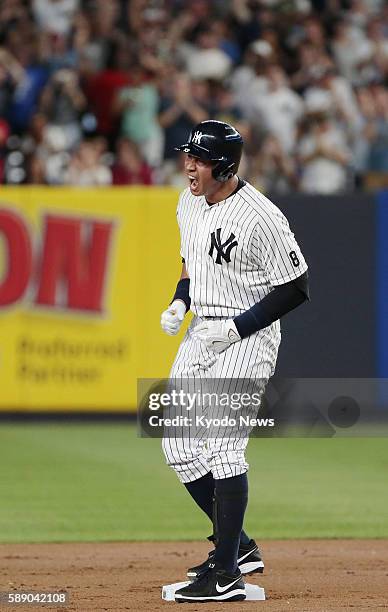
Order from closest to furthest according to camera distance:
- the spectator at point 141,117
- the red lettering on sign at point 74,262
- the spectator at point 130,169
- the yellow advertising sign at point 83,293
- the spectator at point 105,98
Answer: the yellow advertising sign at point 83,293 → the red lettering on sign at point 74,262 → the spectator at point 130,169 → the spectator at point 141,117 → the spectator at point 105,98

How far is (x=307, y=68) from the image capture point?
1525 centimetres

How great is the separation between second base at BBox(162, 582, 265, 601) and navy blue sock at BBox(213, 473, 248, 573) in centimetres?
12

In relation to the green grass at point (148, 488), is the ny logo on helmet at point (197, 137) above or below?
above

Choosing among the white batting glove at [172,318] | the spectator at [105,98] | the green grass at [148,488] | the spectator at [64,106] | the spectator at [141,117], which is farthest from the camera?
the spectator at [105,98]

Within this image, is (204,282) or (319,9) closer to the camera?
(204,282)

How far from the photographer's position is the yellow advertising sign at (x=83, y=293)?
1232 centimetres

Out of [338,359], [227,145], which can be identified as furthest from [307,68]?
[227,145]

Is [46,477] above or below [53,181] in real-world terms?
below

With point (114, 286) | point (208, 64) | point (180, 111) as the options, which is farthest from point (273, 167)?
point (114, 286)

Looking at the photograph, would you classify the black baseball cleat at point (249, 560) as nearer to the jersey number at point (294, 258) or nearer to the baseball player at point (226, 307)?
the baseball player at point (226, 307)

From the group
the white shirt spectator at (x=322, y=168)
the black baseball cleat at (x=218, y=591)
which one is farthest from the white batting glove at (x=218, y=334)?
the white shirt spectator at (x=322, y=168)

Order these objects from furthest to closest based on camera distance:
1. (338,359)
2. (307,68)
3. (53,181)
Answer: (307,68) < (53,181) < (338,359)

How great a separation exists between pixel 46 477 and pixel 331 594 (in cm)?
420

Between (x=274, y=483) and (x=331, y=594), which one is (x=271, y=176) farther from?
(x=331, y=594)
